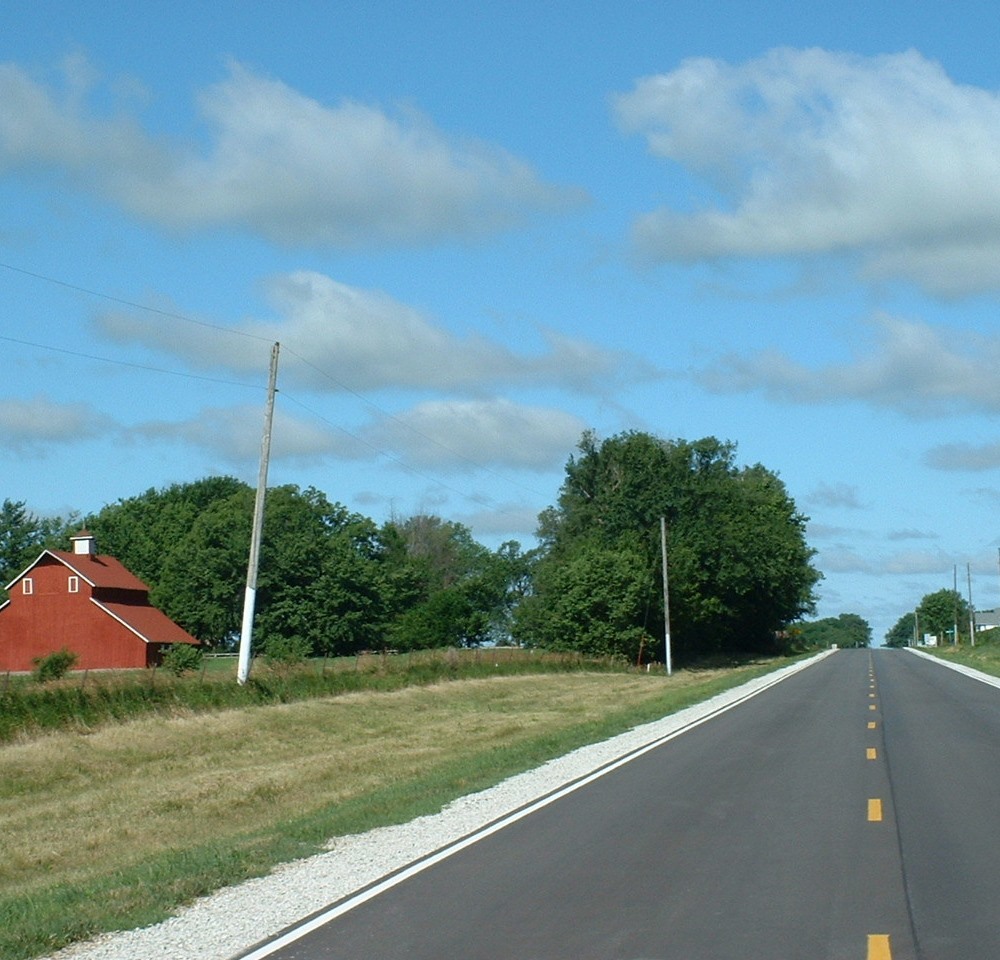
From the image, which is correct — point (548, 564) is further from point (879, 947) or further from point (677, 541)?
point (879, 947)

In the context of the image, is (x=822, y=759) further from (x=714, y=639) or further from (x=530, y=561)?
(x=530, y=561)

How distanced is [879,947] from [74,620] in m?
67.5

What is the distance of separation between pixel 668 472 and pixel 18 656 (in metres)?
43.7

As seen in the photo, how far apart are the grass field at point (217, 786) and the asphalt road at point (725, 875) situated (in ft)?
6.78

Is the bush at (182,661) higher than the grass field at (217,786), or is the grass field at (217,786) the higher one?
the bush at (182,661)

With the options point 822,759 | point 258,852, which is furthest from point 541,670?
point 258,852

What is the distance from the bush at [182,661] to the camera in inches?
1455

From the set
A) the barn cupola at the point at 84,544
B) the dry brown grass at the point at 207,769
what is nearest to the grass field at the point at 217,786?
the dry brown grass at the point at 207,769

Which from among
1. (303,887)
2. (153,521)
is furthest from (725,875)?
(153,521)

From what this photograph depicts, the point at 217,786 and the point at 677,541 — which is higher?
the point at 677,541

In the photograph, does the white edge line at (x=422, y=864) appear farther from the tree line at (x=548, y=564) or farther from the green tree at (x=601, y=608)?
the green tree at (x=601, y=608)

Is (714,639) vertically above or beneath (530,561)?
beneath

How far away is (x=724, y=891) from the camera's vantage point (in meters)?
10.3

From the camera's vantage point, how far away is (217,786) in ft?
74.6
